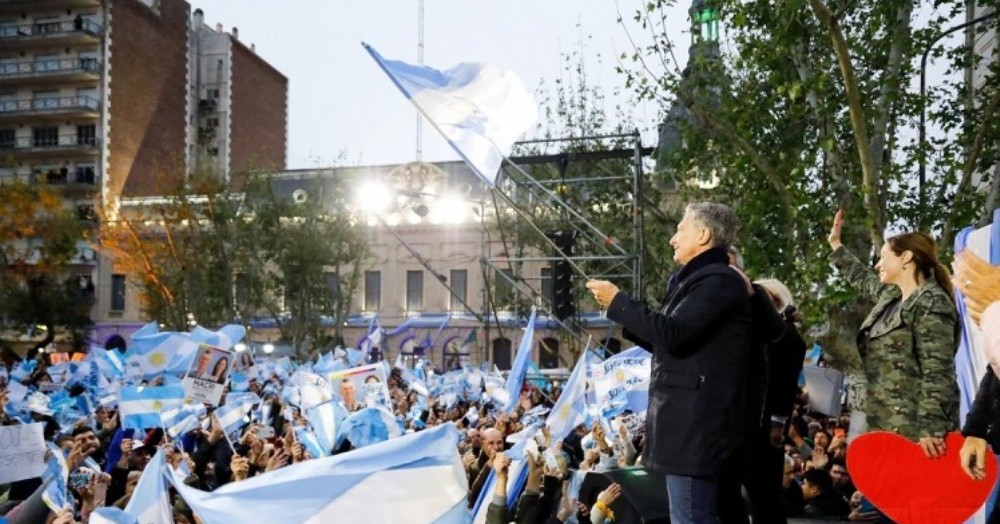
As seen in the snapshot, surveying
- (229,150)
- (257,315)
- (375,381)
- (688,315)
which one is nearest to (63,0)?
(229,150)

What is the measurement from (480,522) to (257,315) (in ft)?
142

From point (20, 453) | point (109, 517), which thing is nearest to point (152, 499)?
point (109, 517)

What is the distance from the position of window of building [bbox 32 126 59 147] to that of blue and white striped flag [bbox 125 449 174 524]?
50348mm

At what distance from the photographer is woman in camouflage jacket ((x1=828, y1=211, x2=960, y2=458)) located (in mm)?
4355

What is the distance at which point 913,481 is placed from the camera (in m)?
4.22

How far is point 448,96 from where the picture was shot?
1140cm

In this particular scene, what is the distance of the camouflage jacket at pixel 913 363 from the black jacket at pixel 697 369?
48.3 inches

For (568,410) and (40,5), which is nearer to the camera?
(568,410)

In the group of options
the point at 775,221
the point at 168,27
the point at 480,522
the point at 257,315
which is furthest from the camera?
the point at 168,27

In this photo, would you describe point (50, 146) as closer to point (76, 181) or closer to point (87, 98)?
point (76, 181)


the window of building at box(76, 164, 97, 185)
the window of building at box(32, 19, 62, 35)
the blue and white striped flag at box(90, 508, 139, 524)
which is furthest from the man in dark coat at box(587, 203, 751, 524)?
the window of building at box(32, 19, 62, 35)

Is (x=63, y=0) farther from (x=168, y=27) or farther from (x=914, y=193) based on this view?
(x=914, y=193)

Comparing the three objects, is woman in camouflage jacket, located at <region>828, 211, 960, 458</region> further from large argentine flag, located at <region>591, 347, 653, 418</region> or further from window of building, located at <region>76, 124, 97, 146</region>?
window of building, located at <region>76, 124, 97, 146</region>

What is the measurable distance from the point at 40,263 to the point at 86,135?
40.1 ft
